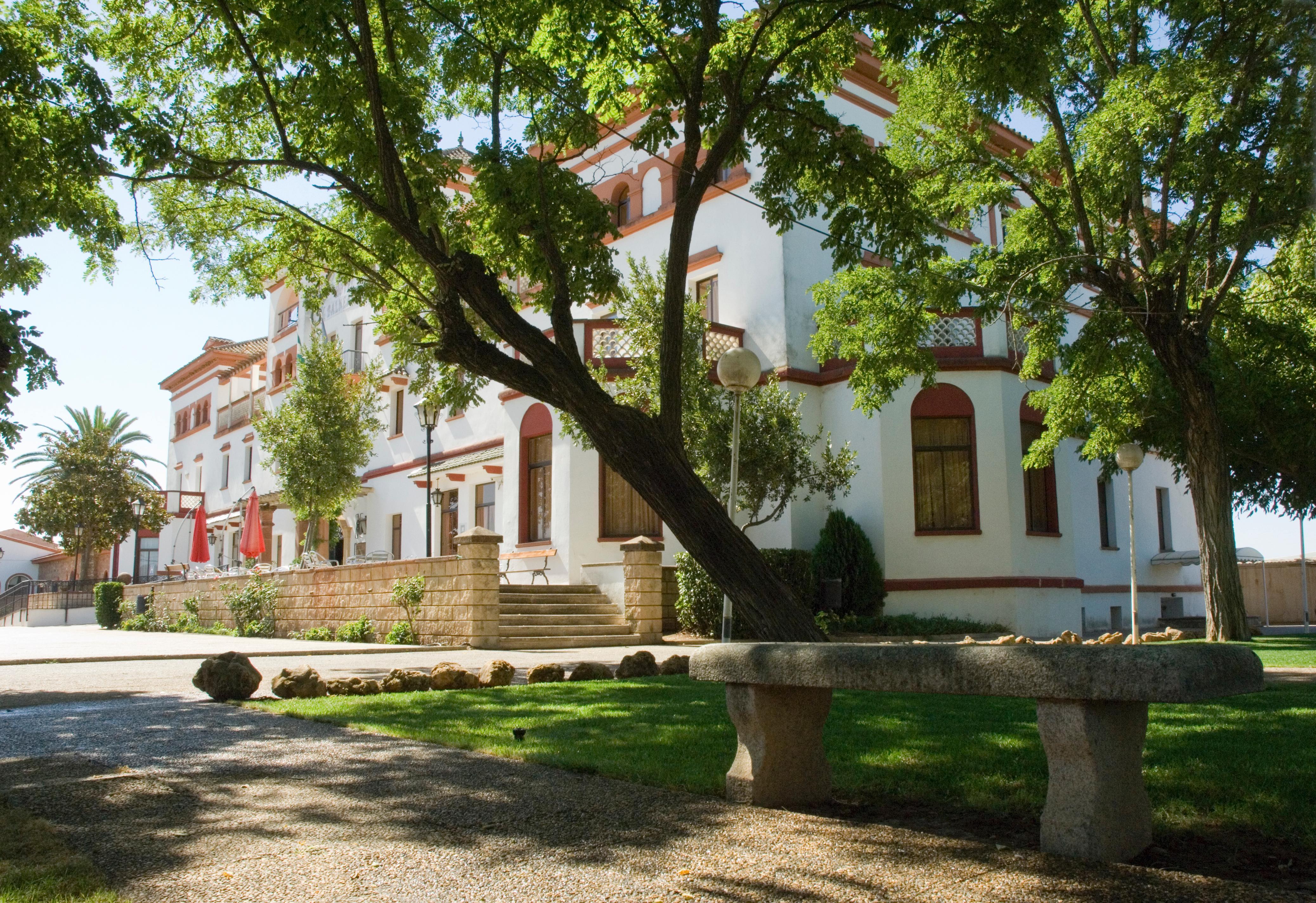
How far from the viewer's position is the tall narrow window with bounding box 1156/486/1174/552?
26.8 meters

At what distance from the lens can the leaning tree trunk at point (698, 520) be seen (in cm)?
713

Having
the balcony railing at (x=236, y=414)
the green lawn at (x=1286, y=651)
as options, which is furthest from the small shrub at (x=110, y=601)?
the green lawn at (x=1286, y=651)

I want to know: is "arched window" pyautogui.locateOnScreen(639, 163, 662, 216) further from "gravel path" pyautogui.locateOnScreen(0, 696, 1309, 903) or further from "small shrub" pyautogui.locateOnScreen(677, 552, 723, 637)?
"gravel path" pyautogui.locateOnScreen(0, 696, 1309, 903)

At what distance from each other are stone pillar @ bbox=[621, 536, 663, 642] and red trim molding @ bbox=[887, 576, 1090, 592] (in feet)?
13.7

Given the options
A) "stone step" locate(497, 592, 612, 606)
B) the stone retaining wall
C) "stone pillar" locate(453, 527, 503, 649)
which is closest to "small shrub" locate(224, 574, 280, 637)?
the stone retaining wall

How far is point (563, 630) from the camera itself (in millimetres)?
17688

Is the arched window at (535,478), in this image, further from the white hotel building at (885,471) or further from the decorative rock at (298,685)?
the decorative rock at (298,685)

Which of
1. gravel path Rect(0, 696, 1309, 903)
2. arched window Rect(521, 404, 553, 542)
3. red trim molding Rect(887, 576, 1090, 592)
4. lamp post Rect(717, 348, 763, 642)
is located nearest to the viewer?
gravel path Rect(0, 696, 1309, 903)

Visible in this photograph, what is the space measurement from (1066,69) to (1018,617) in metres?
9.20

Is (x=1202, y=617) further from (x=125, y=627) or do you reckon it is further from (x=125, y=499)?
(x=125, y=499)

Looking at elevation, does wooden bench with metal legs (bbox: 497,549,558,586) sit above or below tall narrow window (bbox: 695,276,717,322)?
below

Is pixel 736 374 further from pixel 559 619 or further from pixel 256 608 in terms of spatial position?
pixel 256 608

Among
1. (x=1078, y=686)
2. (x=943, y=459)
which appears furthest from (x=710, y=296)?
(x=1078, y=686)

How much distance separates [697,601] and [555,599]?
261cm
